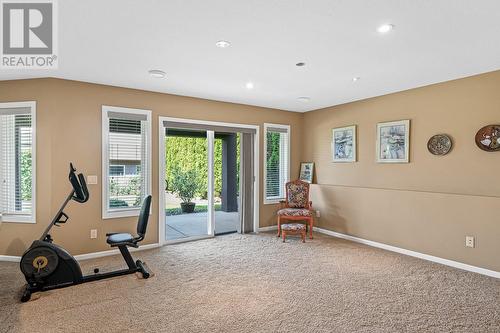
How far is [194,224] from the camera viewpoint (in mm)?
6508

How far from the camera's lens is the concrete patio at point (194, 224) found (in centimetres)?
570

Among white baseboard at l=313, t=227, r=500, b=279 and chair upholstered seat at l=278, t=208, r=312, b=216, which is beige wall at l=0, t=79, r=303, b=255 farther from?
white baseboard at l=313, t=227, r=500, b=279

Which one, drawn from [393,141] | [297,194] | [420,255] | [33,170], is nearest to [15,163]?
[33,170]

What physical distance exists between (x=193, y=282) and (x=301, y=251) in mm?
1888

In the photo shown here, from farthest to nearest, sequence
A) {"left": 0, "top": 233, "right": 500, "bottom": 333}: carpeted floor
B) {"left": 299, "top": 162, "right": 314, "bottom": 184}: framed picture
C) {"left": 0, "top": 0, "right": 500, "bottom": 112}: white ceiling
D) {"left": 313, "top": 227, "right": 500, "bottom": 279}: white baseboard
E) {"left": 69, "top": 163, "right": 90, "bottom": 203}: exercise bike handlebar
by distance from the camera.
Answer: {"left": 299, "top": 162, "right": 314, "bottom": 184}: framed picture → {"left": 313, "top": 227, "right": 500, "bottom": 279}: white baseboard → {"left": 69, "top": 163, "right": 90, "bottom": 203}: exercise bike handlebar → {"left": 0, "top": 233, "right": 500, "bottom": 333}: carpeted floor → {"left": 0, "top": 0, "right": 500, "bottom": 112}: white ceiling

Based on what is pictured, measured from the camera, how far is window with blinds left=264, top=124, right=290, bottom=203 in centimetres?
609

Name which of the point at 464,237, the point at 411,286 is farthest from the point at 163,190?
the point at 464,237

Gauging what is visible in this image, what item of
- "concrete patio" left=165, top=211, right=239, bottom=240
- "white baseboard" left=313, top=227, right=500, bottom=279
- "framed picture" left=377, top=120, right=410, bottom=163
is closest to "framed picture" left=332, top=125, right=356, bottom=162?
"framed picture" left=377, top=120, right=410, bottom=163

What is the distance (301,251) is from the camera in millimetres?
4582

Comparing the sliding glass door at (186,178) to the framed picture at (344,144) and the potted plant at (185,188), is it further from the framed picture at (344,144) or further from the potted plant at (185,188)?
the framed picture at (344,144)

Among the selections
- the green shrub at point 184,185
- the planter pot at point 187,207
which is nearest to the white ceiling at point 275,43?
A: the green shrub at point 184,185

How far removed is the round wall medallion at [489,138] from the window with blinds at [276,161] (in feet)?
10.9

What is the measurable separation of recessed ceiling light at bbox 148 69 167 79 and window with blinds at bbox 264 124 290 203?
8.40 ft

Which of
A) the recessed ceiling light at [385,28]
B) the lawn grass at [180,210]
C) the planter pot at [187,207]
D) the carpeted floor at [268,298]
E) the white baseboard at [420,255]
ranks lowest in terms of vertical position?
the carpeted floor at [268,298]
